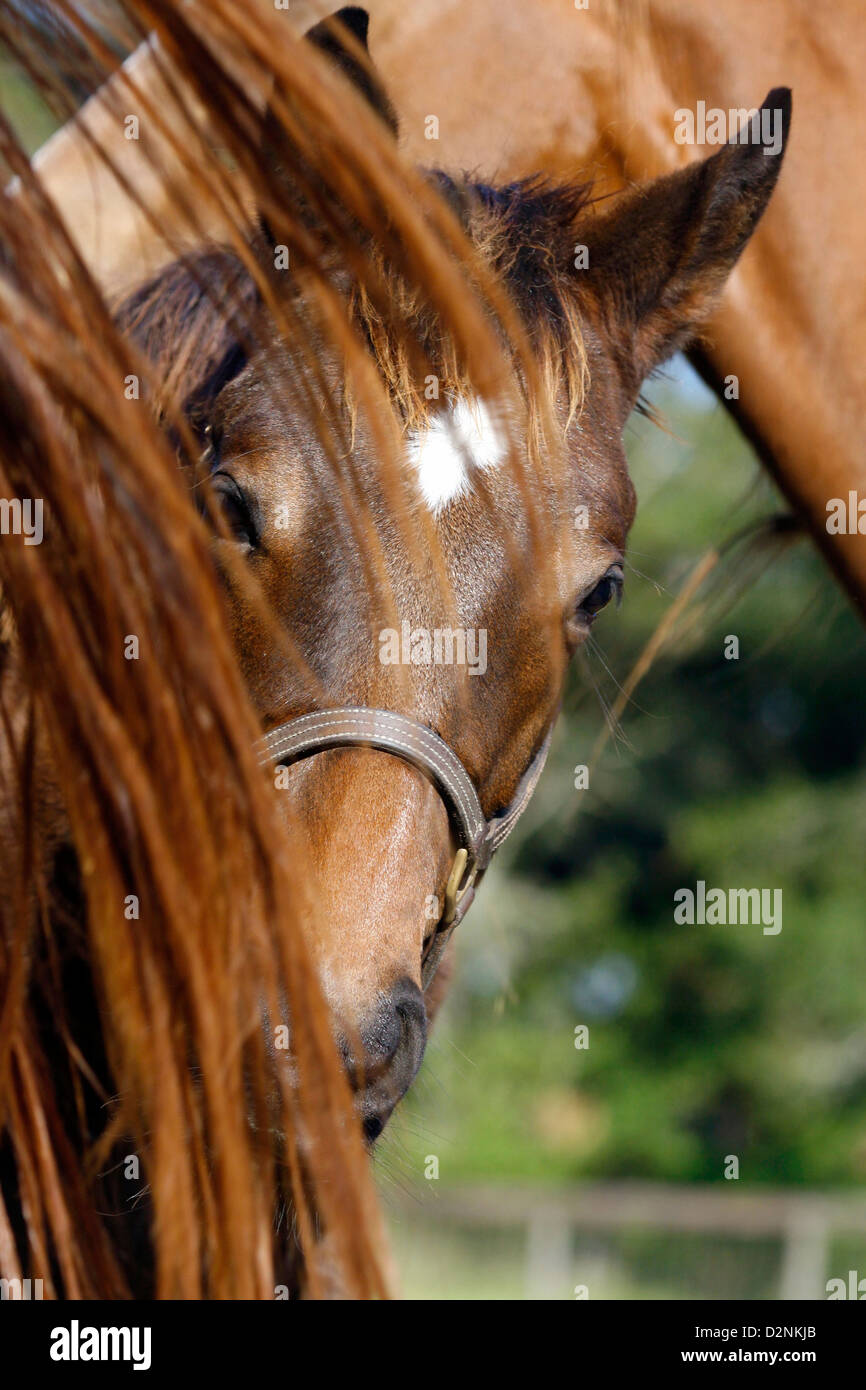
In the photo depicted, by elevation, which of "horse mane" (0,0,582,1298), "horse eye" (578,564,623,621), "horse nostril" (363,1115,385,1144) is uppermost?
"horse eye" (578,564,623,621)

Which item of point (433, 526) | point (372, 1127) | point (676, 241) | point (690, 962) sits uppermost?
point (690, 962)

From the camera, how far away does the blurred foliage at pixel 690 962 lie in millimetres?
13898

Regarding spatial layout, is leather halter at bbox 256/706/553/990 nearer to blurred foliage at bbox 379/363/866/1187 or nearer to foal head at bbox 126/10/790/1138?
foal head at bbox 126/10/790/1138

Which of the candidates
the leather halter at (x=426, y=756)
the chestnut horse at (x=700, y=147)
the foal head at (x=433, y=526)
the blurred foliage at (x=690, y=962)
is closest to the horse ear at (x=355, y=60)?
the foal head at (x=433, y=526)

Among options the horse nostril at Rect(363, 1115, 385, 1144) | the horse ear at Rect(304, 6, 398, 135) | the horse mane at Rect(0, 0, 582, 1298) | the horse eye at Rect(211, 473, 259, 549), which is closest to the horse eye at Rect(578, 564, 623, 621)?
the horse eye at Rect(211, 473, 259, 549)

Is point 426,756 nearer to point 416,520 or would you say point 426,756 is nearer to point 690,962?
point 416,520

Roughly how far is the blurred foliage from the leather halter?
1122 cm

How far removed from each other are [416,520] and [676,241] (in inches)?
30.6

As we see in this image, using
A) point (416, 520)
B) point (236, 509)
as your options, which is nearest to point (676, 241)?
point (416, 520)

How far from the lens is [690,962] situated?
15305mm

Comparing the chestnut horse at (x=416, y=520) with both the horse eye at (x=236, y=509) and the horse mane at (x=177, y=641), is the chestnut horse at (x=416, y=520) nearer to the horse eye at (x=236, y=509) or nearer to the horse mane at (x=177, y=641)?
the horse eye at (x=236, y=509)

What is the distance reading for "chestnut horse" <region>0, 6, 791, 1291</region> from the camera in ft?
4.33
